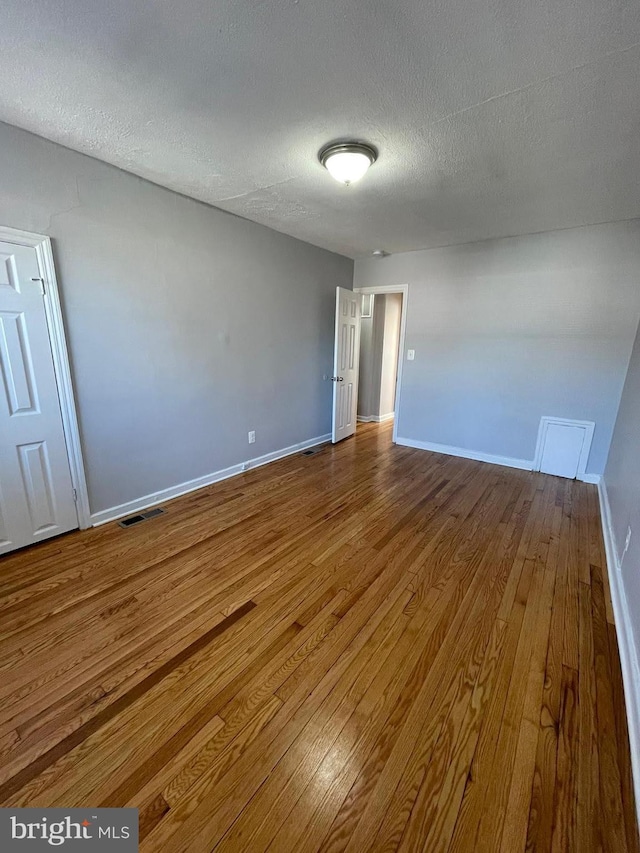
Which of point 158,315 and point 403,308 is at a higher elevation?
point 403,308

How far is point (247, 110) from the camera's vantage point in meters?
→ 1.74

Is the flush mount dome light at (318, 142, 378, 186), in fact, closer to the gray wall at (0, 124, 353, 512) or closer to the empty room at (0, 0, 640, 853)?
the empty room at (0, 0, 640, 853)

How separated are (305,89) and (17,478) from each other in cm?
266

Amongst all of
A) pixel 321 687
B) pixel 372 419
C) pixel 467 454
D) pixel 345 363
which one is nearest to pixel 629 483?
pixel 467 454

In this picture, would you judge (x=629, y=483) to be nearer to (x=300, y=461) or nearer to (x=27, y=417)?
(x=300, y=461)

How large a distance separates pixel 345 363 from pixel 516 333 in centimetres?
Result: 203

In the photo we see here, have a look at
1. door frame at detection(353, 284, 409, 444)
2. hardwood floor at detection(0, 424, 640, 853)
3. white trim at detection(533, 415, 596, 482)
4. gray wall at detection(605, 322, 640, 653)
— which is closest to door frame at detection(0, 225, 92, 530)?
hardwood floor at detection(0, 424, 640, 853)

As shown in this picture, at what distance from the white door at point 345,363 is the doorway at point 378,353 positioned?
3.50 ft

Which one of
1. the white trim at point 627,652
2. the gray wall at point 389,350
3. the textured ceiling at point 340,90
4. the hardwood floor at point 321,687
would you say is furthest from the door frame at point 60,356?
the gray wall at point 389,350

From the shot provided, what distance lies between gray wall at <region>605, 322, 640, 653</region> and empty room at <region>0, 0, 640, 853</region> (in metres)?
0.04

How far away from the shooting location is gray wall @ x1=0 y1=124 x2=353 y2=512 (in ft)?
7.09

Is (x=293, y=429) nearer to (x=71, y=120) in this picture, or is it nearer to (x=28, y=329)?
(x=28, y=329)

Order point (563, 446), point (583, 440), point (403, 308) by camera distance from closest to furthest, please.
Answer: point (583, 440) → point (563, 446) → point (403, 308)

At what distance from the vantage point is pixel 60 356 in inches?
86.4
